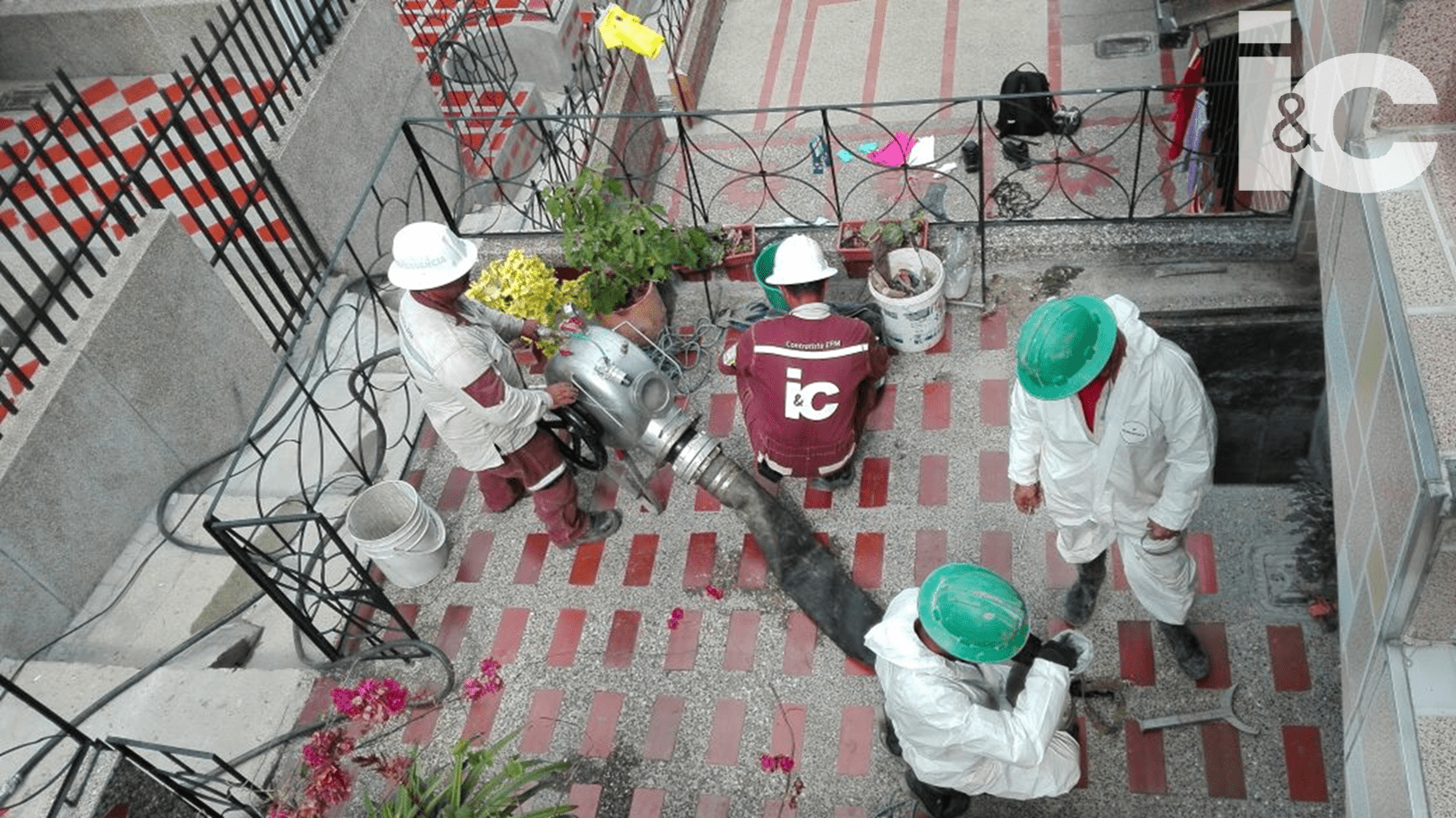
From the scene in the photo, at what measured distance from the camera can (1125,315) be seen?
3.51 meters

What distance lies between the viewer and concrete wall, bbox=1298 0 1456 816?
8.11 ft

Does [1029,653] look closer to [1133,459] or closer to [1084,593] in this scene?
[1133,459]

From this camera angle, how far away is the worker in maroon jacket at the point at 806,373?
454cm

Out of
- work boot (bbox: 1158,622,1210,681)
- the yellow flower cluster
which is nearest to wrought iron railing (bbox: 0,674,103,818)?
the yellow flower cluster

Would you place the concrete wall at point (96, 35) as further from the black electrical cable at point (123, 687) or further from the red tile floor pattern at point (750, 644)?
the red tile floor pattern at point (750, 644)

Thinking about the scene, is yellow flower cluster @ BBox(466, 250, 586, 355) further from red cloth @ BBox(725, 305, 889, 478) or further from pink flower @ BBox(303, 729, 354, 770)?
pink flower @ BBox(303, 729, 354, 770)

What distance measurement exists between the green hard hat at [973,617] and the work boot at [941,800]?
0.91 meters

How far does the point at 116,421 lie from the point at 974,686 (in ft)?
16.3

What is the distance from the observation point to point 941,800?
3793 millimetres

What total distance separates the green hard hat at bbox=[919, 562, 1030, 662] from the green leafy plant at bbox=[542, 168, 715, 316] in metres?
2.88

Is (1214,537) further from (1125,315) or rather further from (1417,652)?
(1417,652)

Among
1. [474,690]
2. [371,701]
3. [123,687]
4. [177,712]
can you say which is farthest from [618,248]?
[123,687]

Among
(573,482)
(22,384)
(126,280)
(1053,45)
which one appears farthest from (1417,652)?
(1053,45)

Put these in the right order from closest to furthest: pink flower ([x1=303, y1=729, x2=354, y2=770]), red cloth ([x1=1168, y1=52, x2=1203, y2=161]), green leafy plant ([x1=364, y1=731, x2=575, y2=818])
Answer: green leafy plant ([x1=364, y1=731, x2=575, y2=818])
pink flower ([x1=303, y1=729, x2=354, y2=770])
red cloth ([x1=1168, y1=52, x2=1203, y2=161])
